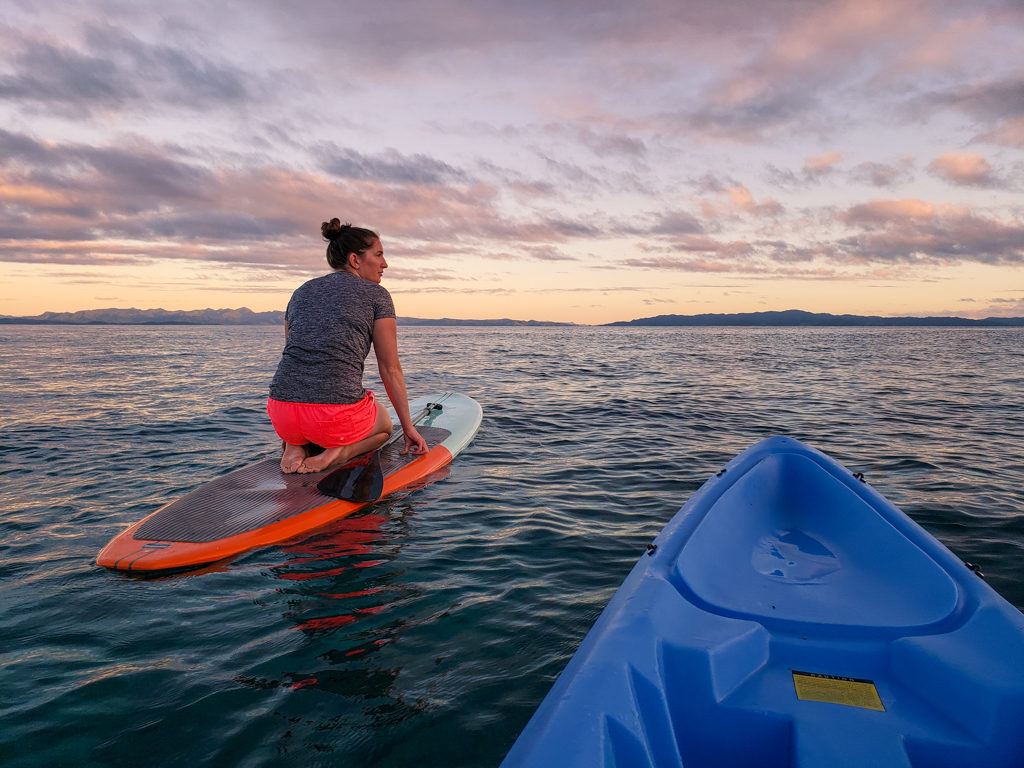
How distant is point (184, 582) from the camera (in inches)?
142

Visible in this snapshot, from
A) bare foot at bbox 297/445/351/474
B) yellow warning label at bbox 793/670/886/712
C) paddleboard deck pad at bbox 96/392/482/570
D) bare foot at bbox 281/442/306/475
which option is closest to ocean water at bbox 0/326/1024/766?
paddleboard deck pad at bbox 96/392/482/570

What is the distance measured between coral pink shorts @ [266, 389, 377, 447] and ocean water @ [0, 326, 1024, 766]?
2.53ft

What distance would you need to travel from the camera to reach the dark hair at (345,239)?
4793mm

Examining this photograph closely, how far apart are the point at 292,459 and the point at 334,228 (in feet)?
6.97

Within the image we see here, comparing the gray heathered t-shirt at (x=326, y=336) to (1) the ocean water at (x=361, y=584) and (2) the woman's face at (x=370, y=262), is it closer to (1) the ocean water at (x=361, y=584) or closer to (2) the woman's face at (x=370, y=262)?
(2) the woman's face at (x=370, y=262)

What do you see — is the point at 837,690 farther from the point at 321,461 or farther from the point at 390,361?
the point at 321,461

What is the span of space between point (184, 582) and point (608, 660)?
2927 mm

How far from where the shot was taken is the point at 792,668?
7.92 ft

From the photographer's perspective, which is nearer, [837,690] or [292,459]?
[837,690]

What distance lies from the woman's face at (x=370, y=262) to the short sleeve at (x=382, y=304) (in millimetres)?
200

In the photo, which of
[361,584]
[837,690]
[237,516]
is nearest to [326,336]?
[237,516]

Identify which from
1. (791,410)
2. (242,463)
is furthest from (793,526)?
(791,410)

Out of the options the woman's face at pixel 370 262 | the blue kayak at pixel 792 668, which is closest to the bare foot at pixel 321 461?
the woman's face at pixel 370 262

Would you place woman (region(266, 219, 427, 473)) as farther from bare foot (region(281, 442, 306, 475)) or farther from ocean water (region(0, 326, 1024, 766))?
ocean water (region(0, 326, 1024, 766))
